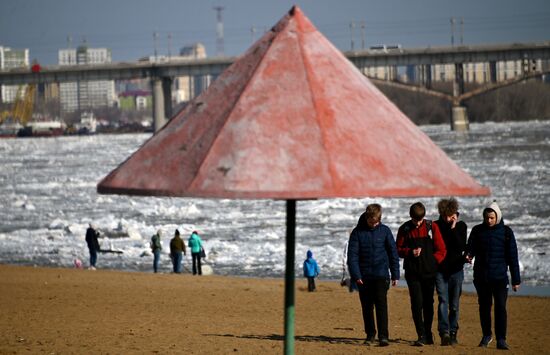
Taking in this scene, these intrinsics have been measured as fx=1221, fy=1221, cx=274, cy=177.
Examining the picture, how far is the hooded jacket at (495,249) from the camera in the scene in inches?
426

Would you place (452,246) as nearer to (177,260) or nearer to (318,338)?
(318,338)

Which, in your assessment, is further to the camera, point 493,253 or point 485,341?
point 485,341

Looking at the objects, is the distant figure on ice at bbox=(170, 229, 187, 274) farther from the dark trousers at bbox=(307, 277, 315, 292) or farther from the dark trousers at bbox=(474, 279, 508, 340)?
the dark trousers at bbox=(474, 279, 508, 340)

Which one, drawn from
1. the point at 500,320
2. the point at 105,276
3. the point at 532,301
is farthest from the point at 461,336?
the point at 105,276

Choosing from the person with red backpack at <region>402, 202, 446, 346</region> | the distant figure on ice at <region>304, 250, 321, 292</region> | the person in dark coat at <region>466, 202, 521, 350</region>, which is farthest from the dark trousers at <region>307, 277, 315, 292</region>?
the person in dark coat at <region>466, 202, 521, 350</region>

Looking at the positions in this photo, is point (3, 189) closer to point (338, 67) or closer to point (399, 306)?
point (399, 306)

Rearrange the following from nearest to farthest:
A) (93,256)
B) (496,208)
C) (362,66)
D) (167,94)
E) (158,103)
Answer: (496,208) → (93,256) → (158,103) → (167,94) → (362,66)

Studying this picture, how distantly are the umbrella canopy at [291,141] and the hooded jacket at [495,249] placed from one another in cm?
595

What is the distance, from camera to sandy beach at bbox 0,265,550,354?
13.0 m

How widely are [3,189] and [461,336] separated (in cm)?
5608

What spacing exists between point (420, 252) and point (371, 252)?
542 millimetres

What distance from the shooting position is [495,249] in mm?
10828

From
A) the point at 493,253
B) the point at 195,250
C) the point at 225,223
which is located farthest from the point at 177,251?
the point at 493,253

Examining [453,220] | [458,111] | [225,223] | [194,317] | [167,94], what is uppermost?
[167,94]
